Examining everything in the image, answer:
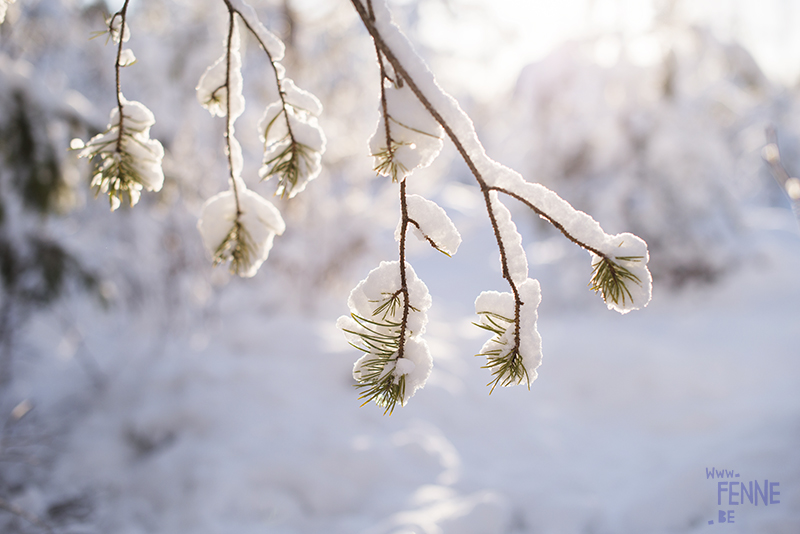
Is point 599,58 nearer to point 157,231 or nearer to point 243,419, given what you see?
point 157,231

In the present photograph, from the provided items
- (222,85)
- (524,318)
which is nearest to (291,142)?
(222,85)

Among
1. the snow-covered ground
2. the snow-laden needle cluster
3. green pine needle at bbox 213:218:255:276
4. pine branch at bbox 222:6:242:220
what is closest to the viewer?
the snow-laden needle cluster

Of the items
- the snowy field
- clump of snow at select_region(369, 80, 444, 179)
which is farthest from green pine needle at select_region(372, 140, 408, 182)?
the snowy field

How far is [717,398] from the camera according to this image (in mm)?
3850

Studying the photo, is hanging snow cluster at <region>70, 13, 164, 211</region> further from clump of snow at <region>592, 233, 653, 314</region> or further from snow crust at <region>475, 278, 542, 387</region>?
clump of snow at <region>592, 233, 653, 314</region>

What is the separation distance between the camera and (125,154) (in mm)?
873

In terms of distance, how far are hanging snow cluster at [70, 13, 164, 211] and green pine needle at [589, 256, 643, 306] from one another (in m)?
0.85

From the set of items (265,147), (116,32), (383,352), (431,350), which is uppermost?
(431,350)

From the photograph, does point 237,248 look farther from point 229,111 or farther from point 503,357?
point 503,357

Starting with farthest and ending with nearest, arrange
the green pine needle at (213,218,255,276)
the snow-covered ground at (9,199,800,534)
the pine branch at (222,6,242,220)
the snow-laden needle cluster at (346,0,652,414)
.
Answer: the snow-covered ground at (9,199,800,534)
the green pine needle at (213,218,255,276)
the pine branch at (222,6,242,220)
the snow-laden needle cluster at (346,0,652,414)

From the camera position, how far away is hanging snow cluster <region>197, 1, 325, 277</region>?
842 mm

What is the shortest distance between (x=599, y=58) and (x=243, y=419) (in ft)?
26.2

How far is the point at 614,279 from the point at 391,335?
0.39 metres

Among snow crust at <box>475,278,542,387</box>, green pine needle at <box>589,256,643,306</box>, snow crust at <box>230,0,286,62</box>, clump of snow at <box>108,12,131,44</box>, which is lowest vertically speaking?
snow crust at <box>475,278,542,387</box>
